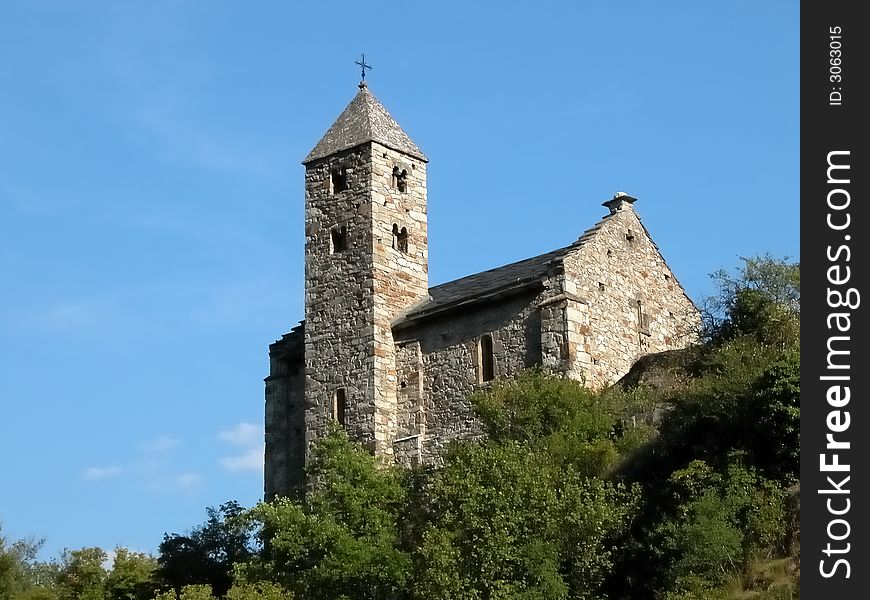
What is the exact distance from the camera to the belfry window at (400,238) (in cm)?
4916

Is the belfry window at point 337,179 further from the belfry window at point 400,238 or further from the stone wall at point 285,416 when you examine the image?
the stone wall at point 285,416

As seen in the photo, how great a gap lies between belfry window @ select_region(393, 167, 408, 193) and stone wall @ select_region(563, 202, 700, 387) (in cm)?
623

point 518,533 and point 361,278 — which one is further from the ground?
point 361,278

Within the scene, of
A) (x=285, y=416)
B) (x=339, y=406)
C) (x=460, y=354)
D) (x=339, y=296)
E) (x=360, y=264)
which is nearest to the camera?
(x=460, y=354)

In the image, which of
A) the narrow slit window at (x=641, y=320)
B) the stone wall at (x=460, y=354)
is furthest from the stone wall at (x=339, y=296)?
the narrow slit window at (x=641, y=320)

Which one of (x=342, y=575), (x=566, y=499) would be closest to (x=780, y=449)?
(x=566, y=499)

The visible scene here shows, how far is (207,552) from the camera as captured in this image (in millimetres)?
48531

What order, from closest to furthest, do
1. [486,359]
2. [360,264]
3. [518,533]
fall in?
[518,533] → [486,359] → [360,264]

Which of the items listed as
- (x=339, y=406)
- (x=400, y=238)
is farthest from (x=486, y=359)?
(x=400, y=238)

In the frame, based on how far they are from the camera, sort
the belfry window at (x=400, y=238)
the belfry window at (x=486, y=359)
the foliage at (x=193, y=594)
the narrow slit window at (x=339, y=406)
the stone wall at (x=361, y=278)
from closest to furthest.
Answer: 1. the foliage at (x=193, y=594)
2. the belfry window at (x=486, y=359)
3. the stone wall at (x=361, y=278)
4. the narrow slit window at (x=339, y=406)
5. the belfry window at (x=400, y=238)

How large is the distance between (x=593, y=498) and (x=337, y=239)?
48.9 feet

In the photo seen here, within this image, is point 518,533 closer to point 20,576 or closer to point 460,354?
point 460,354

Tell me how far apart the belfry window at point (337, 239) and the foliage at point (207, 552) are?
7938 mm

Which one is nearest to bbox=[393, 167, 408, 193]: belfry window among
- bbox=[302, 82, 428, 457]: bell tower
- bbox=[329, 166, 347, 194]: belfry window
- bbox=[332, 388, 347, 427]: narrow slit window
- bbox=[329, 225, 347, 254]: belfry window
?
bbox=[302, 82, 428, 457]: bell tower
